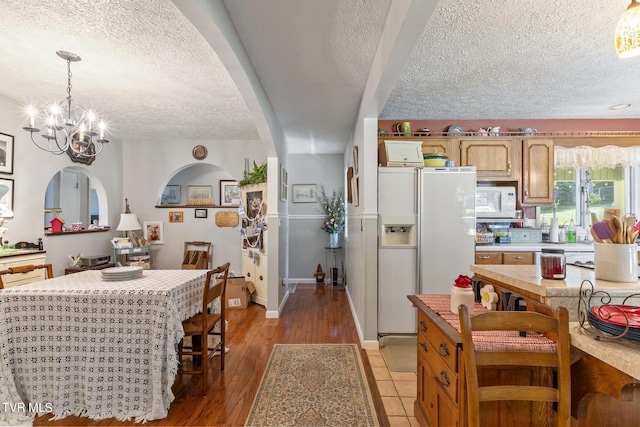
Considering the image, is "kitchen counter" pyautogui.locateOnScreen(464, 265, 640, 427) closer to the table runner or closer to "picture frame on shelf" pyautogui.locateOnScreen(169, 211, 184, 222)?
the table runner

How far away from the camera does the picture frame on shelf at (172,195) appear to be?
22.0 feet

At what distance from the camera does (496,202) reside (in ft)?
13.0

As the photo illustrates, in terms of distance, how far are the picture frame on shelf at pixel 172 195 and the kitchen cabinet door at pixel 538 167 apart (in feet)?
20.0

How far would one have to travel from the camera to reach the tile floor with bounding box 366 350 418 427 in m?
2.05

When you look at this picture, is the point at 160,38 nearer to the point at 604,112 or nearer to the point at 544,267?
the point at 544,267

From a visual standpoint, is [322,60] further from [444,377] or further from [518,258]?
[518,258]

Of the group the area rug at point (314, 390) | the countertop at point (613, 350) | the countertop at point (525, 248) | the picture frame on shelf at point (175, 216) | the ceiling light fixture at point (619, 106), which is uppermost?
the ceiling light fixture at point (619, 106)

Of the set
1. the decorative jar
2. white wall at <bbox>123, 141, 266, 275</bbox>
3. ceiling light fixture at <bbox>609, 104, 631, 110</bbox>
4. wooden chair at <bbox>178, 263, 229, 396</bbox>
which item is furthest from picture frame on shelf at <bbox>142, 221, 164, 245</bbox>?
ceiling light fixture at <bbox>609, 104, 631, 110</bbox>

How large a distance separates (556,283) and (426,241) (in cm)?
194

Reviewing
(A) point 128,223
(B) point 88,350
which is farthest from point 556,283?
(A) point 128,223

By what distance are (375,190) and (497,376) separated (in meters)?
2.09

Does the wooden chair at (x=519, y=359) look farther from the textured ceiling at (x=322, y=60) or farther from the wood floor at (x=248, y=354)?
the textured ceiling at (x=322, y=60)

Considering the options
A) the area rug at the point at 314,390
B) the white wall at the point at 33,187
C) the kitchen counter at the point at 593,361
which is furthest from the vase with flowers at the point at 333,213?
the kitchen counter at the point at 593,361

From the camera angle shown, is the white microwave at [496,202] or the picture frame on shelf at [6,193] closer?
the picture frame on shelf at [6,193]
